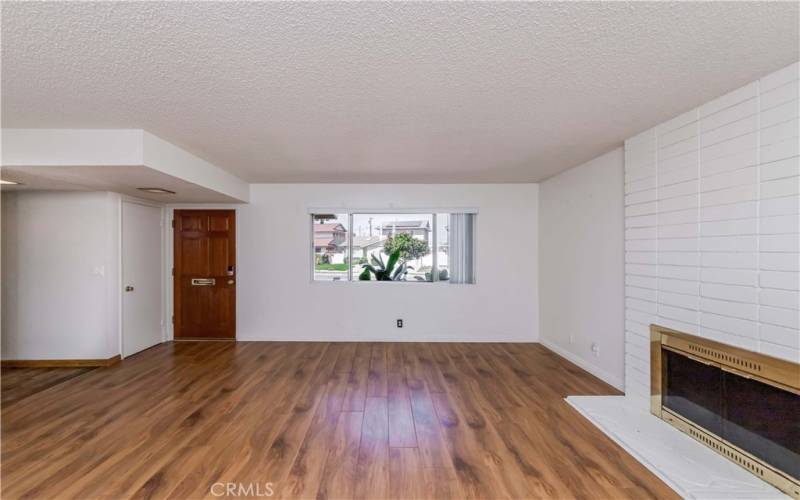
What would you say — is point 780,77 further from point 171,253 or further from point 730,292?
point 171,253

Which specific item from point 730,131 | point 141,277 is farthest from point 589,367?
point 141,277

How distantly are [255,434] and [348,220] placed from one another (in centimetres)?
320

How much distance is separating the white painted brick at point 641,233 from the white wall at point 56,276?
223 inches

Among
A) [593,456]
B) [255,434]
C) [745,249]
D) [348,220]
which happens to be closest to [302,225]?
[348,220]

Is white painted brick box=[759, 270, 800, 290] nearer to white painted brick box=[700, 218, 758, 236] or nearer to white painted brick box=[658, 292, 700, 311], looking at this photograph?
white painted brick box=[700, 218, 758, 236]

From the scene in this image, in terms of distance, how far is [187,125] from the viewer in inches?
101

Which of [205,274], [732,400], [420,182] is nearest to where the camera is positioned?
[732,400]

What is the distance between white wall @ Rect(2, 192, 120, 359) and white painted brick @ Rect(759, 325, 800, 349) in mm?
5975

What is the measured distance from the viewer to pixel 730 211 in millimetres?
2141

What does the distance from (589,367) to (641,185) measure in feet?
6.58

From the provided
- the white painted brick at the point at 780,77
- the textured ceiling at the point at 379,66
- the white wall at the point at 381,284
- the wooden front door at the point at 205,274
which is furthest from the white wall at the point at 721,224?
the wooden front door at the point at 205,274

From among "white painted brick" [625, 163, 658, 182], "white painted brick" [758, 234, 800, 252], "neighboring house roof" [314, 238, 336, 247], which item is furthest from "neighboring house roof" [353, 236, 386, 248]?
"white painted brick" [758, 234, 800, 252]

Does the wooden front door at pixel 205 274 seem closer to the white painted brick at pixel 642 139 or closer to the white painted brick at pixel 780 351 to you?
the white painted brick at pixel 642 139

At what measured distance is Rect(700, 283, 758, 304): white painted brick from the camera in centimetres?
202
